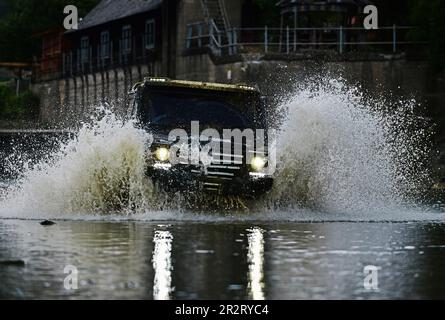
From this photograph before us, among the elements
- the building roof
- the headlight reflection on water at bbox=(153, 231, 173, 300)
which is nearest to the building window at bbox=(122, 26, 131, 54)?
the building roof

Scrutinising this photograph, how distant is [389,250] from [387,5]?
40880 mm

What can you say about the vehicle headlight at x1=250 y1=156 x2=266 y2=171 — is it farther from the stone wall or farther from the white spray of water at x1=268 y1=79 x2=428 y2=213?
the stone wall

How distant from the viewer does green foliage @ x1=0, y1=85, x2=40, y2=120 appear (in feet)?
274

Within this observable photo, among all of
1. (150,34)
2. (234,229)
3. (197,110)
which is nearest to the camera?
(234,229)

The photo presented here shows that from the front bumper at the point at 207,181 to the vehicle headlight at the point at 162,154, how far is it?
0.14 metres

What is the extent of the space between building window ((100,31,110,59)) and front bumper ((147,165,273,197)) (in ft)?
184

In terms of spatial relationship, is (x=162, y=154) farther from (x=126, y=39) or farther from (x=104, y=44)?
(x=104, y=44)

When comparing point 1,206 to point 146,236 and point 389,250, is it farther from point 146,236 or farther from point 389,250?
point 389,250

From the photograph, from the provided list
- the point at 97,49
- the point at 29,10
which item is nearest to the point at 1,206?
the point at 97,49

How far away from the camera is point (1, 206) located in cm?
2038

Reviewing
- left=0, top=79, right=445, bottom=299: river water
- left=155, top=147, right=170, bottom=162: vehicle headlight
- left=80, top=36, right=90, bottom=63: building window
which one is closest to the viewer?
left=0, top=79, right=445, bottom=299: river water

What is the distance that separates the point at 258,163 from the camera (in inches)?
740

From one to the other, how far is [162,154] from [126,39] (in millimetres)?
53882

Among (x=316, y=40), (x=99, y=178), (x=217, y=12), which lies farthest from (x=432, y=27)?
(x=99, y=178)
